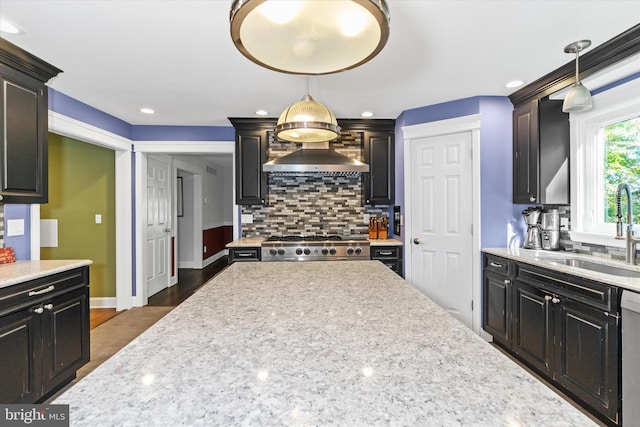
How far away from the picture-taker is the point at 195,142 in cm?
419

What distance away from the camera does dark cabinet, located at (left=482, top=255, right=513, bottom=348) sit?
270cm

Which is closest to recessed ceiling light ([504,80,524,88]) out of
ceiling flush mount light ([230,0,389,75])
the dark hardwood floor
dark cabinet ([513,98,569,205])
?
dark cabinet ([513,98,569,205])

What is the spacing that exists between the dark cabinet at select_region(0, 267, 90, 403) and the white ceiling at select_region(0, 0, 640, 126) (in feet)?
5.08

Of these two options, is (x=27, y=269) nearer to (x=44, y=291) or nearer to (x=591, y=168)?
(x=44, y=291)

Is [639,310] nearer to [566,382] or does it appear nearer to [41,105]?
[566,382]

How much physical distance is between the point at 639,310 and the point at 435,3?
187 centimetres

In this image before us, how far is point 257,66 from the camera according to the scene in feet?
8.10

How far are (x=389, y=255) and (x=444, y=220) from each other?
0.72 m

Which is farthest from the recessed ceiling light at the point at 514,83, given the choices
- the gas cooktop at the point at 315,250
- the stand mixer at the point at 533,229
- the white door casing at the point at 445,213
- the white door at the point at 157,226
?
the white door at the point at 157,226

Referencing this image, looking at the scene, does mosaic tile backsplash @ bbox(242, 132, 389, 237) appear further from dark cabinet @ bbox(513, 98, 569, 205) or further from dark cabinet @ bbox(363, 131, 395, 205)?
dark cabinet @ bbox(513, 98, 569, 205)

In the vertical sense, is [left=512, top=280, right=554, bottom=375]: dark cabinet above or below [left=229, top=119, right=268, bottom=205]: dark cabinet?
below

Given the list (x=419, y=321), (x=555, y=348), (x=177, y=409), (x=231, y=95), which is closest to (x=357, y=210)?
(x=231, y=95)

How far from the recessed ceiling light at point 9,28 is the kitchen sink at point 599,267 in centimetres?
377

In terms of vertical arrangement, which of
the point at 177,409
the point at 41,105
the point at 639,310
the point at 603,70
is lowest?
the point at 639,310
